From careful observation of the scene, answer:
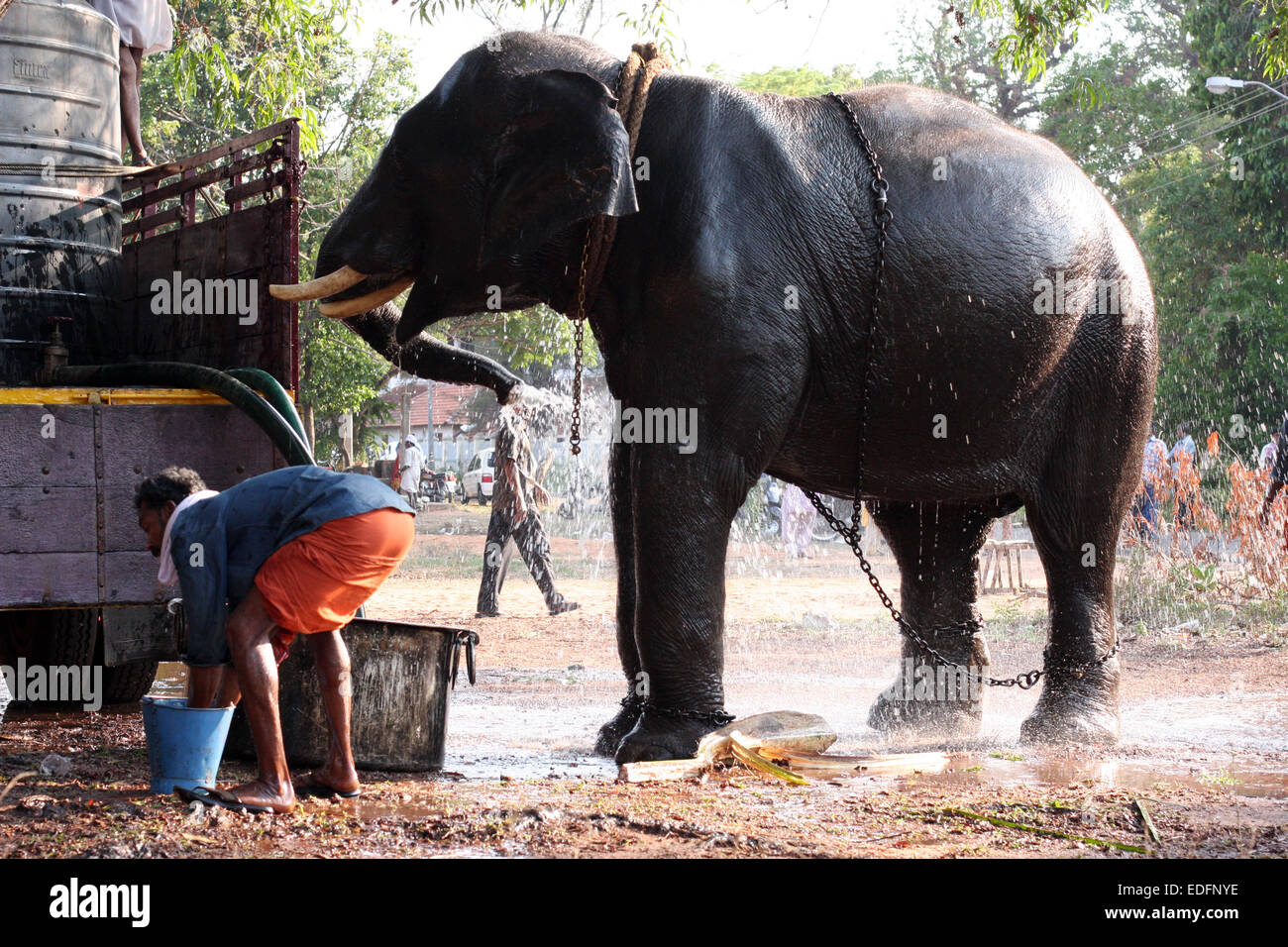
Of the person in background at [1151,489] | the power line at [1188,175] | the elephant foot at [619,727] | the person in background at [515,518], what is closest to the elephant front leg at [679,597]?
the elephant foot at [619,727]

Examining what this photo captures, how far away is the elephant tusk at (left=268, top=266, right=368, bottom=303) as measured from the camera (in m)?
5.85

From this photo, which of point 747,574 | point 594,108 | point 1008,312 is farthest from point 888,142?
point 747,574

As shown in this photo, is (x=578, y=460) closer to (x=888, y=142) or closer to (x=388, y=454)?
(x=388, y=454)

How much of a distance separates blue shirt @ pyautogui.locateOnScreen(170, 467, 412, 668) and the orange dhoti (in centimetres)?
5

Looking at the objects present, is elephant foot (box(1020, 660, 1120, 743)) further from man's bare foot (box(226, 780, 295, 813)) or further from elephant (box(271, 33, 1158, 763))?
man's bare foot (box(226, 780, 295, 813))

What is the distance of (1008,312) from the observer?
600cm

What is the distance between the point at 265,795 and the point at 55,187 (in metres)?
3.42

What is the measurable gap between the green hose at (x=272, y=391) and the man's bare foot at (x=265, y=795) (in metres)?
1.59

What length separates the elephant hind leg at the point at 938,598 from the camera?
22.5ft

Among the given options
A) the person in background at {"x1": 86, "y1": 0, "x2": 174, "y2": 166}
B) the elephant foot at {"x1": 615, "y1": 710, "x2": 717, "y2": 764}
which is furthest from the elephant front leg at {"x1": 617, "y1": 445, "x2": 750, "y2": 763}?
the person in background at {"x1": 86, "y1": 0, "x2": 174, "y2": 166}

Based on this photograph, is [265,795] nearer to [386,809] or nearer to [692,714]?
[386,809]

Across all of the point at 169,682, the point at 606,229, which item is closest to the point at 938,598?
the point at 606,229

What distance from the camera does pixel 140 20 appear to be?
24.5ft

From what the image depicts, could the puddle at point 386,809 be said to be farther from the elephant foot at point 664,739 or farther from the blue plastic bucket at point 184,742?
the elephant foot at point 664,739
